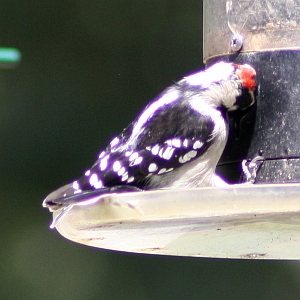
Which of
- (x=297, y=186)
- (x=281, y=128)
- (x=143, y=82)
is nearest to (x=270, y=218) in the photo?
(x=297, y=186)

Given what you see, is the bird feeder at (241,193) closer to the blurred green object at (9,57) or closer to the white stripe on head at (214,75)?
the white stripe on head at (214,75)

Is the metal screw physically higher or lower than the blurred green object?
higher

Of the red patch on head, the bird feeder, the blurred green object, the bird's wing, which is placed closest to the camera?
the bird feeder

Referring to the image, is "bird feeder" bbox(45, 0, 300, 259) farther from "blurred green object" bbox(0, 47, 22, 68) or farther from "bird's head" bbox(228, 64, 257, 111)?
"blurred green object" bbox(0, 47, 22, 68)

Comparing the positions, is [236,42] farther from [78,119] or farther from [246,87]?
[78,119]

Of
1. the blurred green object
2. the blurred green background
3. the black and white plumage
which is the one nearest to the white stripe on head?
the black and white plumage

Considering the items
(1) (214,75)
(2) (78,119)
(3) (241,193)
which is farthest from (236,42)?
(2) (78,119)

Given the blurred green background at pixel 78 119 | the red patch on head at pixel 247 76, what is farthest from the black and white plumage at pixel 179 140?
the blurred green background at pixel 78 119
